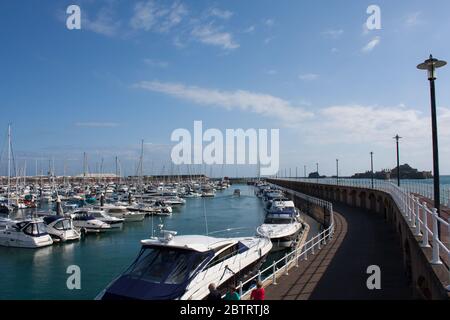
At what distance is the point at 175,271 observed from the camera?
41.8 feet

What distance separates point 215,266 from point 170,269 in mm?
2389

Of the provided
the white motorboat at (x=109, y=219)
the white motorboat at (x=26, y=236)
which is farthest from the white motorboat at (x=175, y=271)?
the white motorboat at (x=109, y=219)

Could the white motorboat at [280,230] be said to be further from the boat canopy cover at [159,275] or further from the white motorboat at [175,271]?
the boat canopy cover at [159,275]

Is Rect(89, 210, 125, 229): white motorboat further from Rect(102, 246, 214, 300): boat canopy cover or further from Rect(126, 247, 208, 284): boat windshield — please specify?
Rect(126, 247, 208, 284): boat windshield

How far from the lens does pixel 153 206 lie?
57938 millimetres

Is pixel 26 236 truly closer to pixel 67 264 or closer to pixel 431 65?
pixel 67 264

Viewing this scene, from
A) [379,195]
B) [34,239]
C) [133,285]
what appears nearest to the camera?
[133,285]

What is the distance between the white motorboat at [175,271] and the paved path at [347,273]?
2587 mm

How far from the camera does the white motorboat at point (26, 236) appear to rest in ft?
102

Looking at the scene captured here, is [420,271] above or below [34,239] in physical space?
above

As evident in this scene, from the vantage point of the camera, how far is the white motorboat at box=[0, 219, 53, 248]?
102 ft

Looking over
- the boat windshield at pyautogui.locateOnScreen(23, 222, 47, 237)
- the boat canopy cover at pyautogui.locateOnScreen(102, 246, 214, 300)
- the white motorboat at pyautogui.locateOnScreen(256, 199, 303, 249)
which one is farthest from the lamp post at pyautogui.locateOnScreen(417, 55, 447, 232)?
the boat windshield at pyautogui.locateOnScreen(23, 222, 47, 237)
